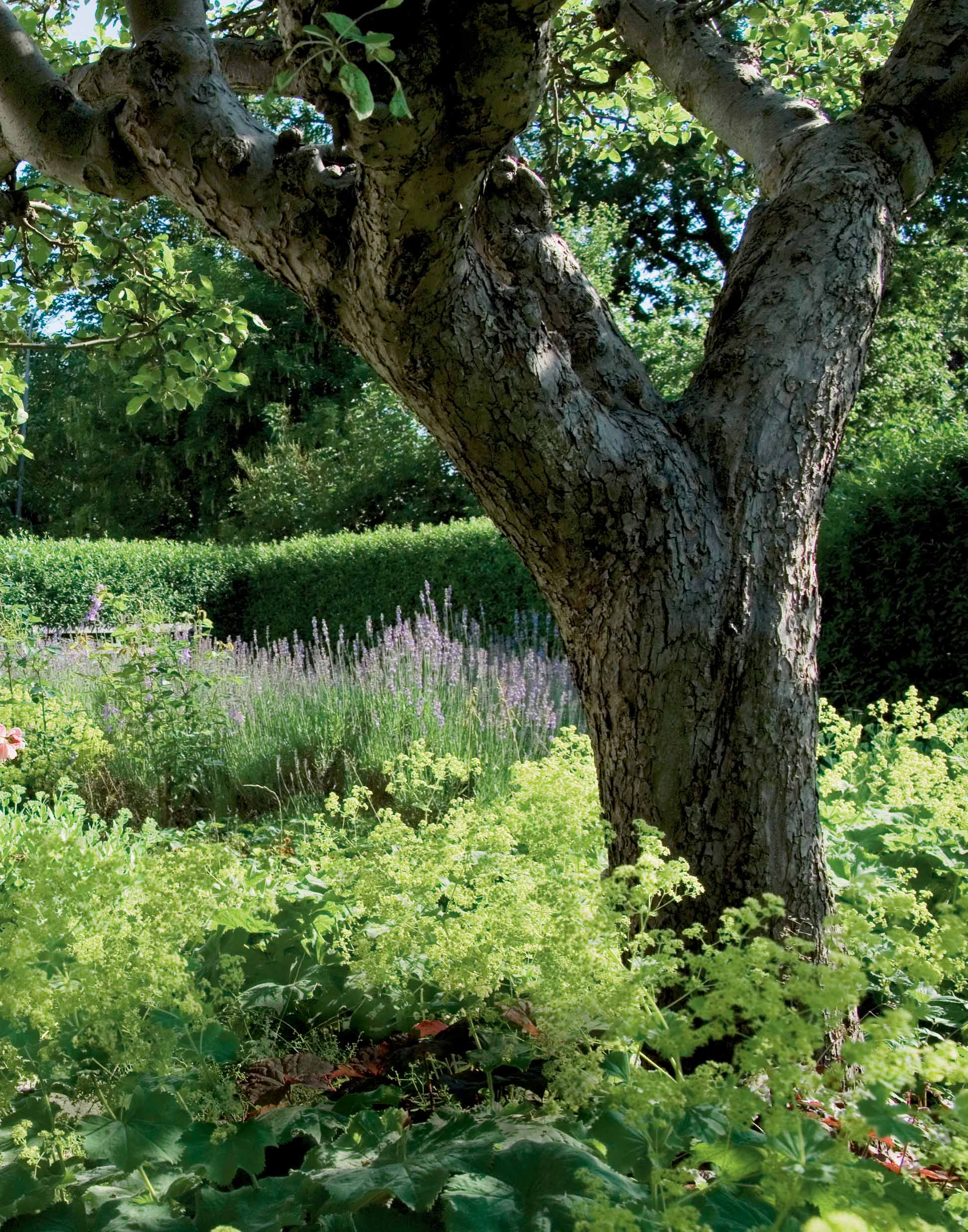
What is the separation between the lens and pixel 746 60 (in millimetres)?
3311

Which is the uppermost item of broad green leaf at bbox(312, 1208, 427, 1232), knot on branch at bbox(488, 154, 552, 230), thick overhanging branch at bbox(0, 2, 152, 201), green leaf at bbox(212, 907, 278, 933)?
thick overhanging branch at bbox(0, 2, 152, 201)

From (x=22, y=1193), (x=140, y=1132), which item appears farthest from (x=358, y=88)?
Result: (x=22, y=1193)

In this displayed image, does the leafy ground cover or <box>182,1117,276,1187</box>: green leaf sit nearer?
the leafy ground cover

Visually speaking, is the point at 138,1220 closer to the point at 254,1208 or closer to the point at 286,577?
the point at 254,1208

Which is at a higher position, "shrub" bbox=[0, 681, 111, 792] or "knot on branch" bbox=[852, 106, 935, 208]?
"knot on branch" bbox=[852, 106, 935, 208]

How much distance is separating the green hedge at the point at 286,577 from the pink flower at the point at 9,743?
6.52 metres

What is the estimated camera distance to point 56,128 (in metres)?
2.70

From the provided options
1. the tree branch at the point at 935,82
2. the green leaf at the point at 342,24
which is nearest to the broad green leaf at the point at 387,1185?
the green leaf at the point at 342,24

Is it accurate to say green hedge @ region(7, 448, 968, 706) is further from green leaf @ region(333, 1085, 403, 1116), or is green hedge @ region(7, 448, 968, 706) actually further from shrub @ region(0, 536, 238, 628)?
green leaf @ region(333, 1085, 403, 1116)

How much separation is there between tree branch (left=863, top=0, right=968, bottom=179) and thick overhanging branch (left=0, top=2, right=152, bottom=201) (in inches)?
79.4

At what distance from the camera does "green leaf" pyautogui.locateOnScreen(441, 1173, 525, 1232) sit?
3.93ft

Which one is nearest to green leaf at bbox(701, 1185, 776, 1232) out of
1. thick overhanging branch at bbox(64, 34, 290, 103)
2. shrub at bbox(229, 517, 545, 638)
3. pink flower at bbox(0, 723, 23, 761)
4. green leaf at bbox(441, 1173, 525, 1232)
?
green leaf at bbox(441, 1173, 525, 1232)

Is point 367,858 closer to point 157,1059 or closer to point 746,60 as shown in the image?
point 157,1059

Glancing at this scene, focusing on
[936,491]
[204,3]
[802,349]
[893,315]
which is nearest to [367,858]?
[802,349]
